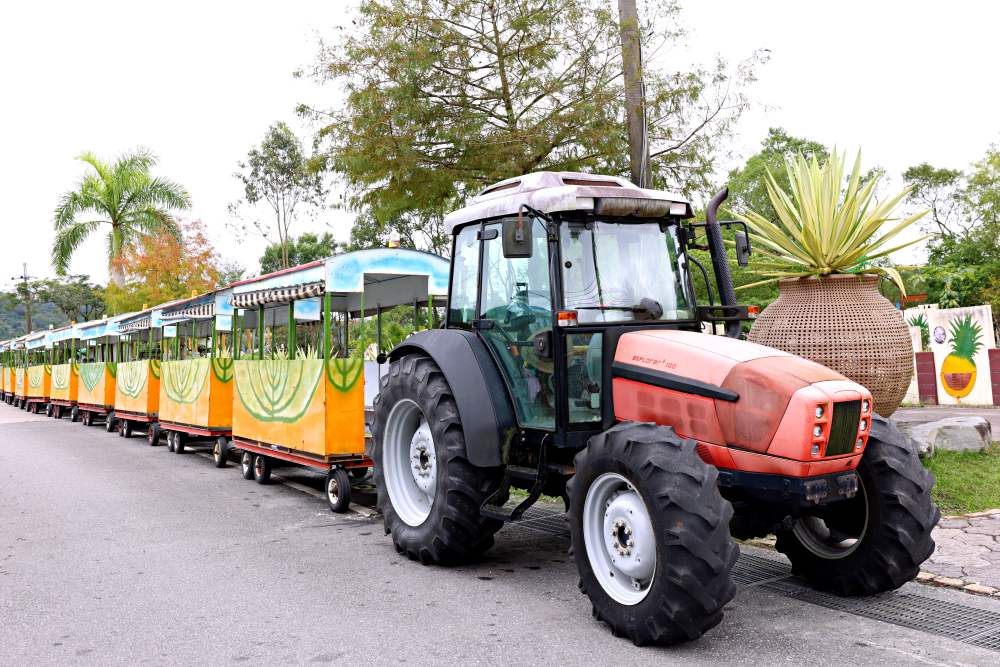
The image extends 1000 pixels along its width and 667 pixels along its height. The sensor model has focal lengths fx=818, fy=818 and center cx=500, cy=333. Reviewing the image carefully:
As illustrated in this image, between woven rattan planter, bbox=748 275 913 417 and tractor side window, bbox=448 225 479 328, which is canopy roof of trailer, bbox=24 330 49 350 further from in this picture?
woven rattan planter, bbox=748 275 913 417

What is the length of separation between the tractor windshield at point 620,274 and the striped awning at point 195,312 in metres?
8.71

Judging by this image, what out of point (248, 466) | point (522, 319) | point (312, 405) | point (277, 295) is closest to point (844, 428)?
point (522, 319)

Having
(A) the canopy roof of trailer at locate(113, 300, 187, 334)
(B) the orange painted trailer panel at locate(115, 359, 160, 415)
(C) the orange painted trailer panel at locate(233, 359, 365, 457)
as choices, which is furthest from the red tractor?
(B) the orange painted trailer panel at locate(115, 359, 160, 415)

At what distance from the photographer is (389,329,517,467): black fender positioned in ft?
18.3

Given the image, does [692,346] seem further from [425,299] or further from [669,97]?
[669,97]

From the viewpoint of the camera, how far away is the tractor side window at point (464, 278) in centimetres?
633

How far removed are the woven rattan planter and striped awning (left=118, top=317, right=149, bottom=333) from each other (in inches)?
517

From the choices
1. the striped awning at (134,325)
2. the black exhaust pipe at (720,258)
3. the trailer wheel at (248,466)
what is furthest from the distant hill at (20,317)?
the black exhaust pipe at (720,258)

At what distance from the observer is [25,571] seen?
6062 millimetres

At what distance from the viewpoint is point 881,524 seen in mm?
4660

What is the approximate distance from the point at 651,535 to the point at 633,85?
25.5 ft

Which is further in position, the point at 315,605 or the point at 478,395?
the point at 478,395

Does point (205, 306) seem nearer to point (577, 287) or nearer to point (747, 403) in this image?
point (577, 287)

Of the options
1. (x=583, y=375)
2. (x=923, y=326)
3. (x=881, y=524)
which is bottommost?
(x=881, y=524)
